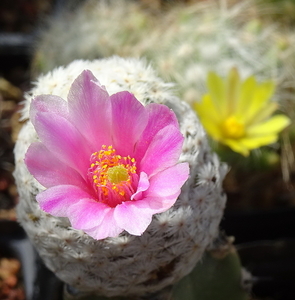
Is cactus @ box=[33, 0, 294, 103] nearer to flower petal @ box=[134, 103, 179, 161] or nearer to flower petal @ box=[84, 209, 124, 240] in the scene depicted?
flower petal @ box=[134, 103, 179, 161]

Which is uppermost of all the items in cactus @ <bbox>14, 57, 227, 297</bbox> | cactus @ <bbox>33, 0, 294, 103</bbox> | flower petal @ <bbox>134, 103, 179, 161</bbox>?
cactus @ <bbox>33, 0, 294, 103</bbox>

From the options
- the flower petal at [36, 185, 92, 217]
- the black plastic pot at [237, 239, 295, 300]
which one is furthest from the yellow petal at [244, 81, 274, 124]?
the flower petal at [36, 185, 92, 217]

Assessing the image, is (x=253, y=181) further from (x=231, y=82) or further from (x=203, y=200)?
(x=203, y=200)

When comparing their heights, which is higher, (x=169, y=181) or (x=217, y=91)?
(x=217, y=91)

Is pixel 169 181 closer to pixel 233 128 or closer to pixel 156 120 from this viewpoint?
pixel 156 120

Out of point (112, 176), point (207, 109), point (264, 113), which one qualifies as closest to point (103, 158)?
point (112, 176)

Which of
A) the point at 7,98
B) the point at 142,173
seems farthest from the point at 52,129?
the point at 7,98

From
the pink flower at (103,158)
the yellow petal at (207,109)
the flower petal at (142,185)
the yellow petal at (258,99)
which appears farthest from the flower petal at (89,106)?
the yellow petal at (258,99)
